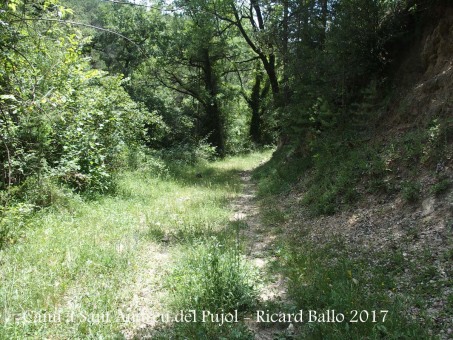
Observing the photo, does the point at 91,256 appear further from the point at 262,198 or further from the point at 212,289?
the point at 262,198

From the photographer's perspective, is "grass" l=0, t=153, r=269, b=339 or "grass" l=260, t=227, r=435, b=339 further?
"grass" l=0, t=153, r=269, b=339

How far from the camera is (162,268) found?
197 inches

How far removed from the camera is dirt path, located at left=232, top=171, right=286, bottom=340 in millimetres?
3959

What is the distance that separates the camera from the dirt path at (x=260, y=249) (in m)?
3.96

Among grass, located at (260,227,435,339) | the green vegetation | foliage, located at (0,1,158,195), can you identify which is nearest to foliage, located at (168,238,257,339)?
grass, located at (260,227,435,339)

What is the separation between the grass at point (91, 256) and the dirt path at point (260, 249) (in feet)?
1.13

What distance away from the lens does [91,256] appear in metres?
4.93

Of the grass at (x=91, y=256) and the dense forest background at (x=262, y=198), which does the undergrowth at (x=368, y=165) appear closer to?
the dense forest background at (x=262, y=198)

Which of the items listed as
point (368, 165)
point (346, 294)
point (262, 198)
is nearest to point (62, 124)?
point (262, 198)

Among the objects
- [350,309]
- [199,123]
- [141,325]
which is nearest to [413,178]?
[350,309]

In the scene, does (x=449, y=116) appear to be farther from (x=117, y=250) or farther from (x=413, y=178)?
(x=117, y=250)

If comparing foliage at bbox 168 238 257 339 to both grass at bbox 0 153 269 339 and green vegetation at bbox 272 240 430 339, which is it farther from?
green vegetation at bbox 272 240 430 339

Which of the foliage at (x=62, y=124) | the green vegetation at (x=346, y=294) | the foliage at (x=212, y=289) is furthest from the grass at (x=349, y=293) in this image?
the foliage at (x=62, y=124)

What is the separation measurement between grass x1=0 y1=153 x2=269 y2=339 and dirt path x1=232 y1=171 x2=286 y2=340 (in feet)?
1.13
